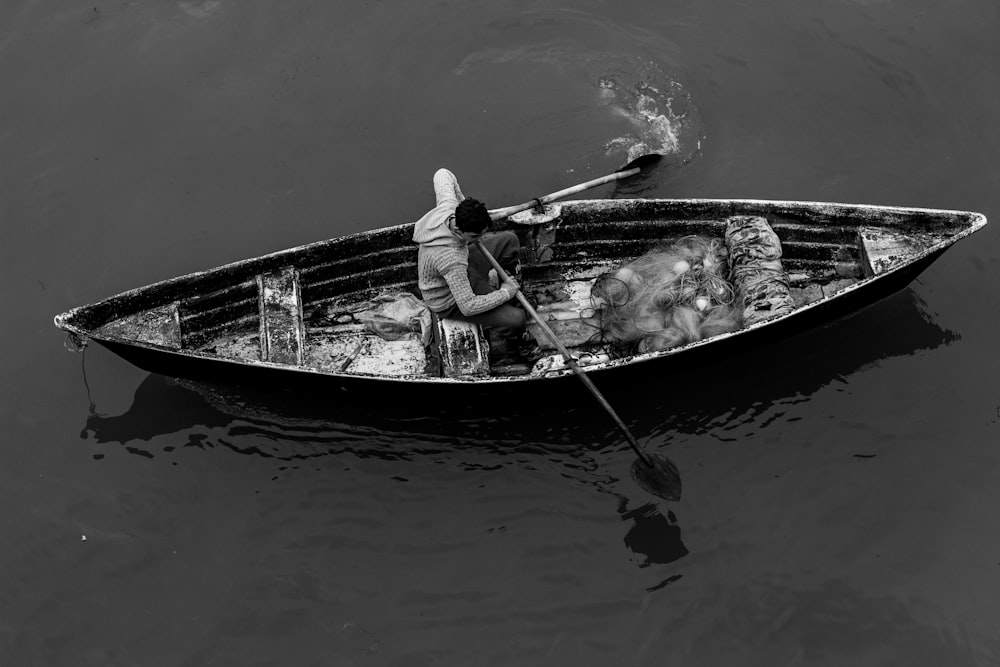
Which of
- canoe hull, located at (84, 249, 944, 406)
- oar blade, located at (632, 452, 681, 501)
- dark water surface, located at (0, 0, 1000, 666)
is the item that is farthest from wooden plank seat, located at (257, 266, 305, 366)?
oar blade, located at (632, 452, 681, 501)

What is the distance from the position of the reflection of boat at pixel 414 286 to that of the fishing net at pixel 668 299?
0.21 m

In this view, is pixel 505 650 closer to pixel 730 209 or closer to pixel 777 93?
pixel 730 209

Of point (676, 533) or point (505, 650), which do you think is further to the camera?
point (676, 533)

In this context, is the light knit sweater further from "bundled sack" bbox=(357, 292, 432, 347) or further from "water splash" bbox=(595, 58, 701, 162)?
"water splash" bbox=(595, 58, 701, 162)

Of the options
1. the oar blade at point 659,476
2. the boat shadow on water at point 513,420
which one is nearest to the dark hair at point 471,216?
the boat shadow on water at point 513,420

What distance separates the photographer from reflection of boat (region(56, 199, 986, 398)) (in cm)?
725

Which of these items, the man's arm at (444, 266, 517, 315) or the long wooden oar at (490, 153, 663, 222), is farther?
the long wooden oar at (490, 153, 663, 222)

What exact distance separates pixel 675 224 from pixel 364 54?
4106 mm

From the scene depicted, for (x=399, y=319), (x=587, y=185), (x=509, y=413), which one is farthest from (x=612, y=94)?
(x=509, y=413)

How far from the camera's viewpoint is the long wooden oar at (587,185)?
7774mm

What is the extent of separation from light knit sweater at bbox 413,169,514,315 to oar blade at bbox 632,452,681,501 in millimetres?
1714

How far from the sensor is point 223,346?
26.0ft

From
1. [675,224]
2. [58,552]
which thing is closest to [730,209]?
[675,224]

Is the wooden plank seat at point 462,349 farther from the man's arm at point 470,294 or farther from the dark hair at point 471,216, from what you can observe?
the dark hair at point 471,216
